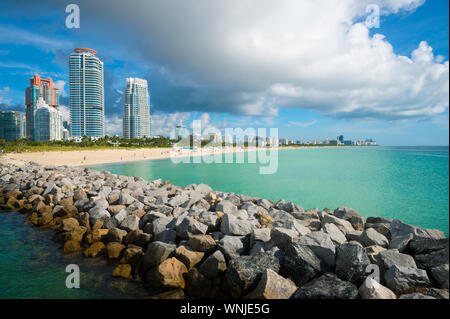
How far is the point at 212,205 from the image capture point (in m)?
10.4

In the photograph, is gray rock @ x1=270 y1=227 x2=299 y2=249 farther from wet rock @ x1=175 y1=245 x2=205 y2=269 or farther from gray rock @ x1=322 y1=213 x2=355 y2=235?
gray rock @ x1=322 y1=213 x2=355 y2=235

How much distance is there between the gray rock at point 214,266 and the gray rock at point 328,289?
167 centimetres

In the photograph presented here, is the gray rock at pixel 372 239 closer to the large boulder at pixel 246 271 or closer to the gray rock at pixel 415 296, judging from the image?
the gray rock at pixel 415 296

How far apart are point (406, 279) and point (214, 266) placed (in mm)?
3742

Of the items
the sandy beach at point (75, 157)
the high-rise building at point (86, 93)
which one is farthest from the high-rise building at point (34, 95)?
the sandy beach at point (75, 157)

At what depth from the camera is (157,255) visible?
19.8 feet

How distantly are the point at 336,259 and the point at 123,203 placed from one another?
869 centimetres

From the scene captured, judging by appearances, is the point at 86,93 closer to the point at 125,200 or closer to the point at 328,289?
the point at 125,200

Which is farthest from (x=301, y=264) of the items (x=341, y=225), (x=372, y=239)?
(x=341, y=225)

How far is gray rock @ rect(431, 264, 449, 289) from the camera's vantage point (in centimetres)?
438

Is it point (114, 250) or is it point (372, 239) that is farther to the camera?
point (114, 250)

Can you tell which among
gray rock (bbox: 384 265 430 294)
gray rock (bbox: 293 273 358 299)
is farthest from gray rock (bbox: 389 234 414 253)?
gray rock (bbox: 293 273 358 299)
